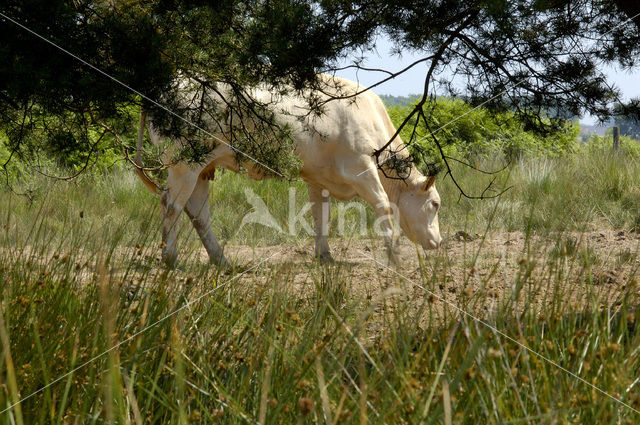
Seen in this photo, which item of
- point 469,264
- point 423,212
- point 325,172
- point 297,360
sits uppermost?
point 325,172

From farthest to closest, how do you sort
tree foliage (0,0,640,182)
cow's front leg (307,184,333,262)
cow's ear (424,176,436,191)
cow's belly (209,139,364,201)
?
cow's front leg (307,184,333,262) < cow's belly (209,139,364,201) < cow's ear (424,176,436,191) < tree foliage (0,0,640,182)

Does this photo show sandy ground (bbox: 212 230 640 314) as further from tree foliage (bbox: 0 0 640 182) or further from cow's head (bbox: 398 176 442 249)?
tree foliage (bbox: 0 0 640 182)

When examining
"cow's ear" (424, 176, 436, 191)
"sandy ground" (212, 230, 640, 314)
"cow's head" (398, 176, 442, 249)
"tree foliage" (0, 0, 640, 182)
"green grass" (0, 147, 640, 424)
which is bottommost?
"green grass" (0, 147, 640, 424)

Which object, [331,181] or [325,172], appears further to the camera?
[331,181]

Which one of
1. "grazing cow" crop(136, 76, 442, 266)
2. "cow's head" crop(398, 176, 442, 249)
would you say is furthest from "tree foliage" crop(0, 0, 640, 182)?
"cow's head" crop(398, 176, 442, 249)

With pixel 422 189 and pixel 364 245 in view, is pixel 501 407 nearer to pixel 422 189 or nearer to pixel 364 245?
pixel 422 189

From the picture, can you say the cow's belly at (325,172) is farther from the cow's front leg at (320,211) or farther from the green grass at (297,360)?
the green grass at (297,360)

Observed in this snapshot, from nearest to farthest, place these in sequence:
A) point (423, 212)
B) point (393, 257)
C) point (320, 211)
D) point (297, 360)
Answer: point (297, 360)
point (393, 257)
point (423, 212)
point (320, 211)

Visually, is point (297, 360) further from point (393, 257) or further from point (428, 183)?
point (428, 183)

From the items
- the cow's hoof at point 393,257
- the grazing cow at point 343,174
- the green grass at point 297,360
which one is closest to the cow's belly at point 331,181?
the grazing cow at point 343,174

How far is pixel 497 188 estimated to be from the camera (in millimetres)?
10703

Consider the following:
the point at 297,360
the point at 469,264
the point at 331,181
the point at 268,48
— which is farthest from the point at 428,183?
the point at 297,360

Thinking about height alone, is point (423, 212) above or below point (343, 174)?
below

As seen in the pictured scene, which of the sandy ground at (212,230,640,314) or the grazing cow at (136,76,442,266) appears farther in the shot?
the grazing cow at (136,76,442,266)
